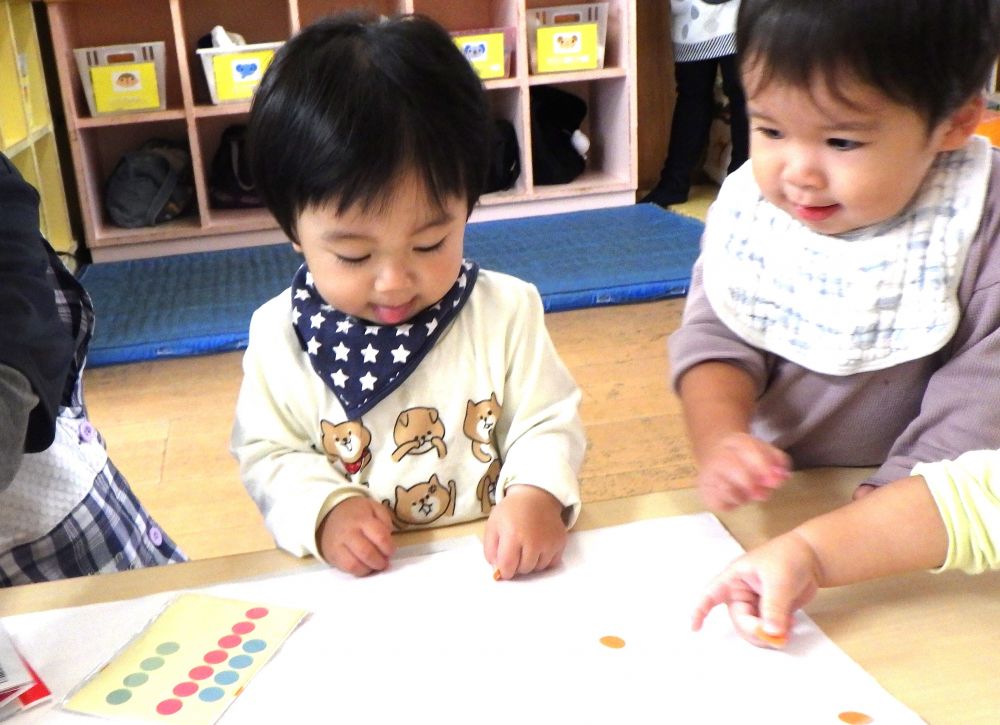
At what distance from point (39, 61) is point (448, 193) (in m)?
2.59

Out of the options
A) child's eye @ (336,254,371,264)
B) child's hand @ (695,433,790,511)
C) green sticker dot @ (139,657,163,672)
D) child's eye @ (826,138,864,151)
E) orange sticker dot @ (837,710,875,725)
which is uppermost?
child's eye @ (826,138,864,151)

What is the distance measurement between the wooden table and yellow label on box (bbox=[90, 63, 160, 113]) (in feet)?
8.24

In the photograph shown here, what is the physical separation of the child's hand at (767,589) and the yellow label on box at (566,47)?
268cm

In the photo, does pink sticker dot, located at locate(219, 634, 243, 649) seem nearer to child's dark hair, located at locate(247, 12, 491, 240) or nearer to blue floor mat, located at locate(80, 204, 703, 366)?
child's dark hair, located at locate(247, 12, 491, 240)

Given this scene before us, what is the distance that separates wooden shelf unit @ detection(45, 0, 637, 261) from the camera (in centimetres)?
289

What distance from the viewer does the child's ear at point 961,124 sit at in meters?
0.70

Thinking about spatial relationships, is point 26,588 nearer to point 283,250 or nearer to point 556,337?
point 556,337

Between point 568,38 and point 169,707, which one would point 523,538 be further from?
point 568,38

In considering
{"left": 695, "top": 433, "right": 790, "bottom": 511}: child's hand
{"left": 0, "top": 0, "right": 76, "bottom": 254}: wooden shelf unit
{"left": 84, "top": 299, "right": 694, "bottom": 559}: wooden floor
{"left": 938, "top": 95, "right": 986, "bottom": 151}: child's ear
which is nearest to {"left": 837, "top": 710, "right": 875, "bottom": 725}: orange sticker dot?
{"left": 695, "top": 433, "right": 790, "bottom": 511}: child's hand

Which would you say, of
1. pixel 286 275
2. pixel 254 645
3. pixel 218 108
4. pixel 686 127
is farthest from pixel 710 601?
pixel 686 127

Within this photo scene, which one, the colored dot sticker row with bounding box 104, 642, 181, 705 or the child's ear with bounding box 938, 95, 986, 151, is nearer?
the colored dot sticker row with bounding box 104, 642, 181, 705

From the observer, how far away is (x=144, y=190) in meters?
3.00

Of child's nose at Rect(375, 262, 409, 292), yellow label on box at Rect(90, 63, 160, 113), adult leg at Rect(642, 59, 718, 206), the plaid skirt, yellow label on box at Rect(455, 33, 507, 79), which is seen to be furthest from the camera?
adult leg at Rect(642, 59, 718, 206)

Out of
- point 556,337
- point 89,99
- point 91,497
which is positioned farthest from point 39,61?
point 91,497
